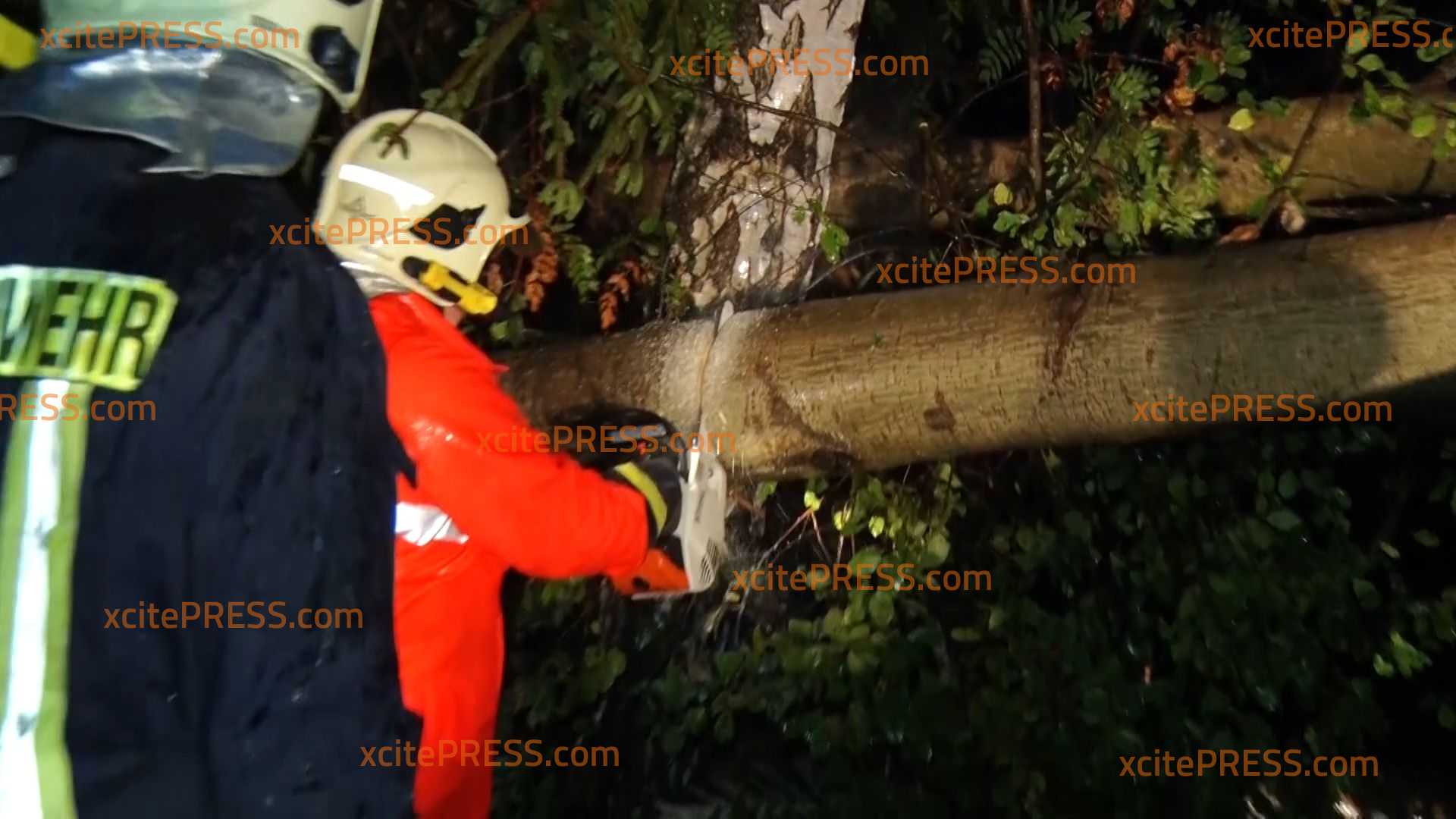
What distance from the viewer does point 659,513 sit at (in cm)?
223

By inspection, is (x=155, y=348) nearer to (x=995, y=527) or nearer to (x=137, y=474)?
(x=137, y=474)

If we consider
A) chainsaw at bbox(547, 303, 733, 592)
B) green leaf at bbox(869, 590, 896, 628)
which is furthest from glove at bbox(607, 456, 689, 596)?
green leaf at bbox(869, 590, 896, 628)

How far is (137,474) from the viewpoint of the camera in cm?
120

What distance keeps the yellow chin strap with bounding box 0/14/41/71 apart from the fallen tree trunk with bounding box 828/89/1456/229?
194 centimetres

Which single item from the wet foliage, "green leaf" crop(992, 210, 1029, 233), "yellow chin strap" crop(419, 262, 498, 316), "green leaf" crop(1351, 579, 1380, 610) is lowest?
the wet foliage

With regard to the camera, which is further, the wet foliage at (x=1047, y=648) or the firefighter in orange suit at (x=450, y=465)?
the wet foliage at (x=1047, y=648)

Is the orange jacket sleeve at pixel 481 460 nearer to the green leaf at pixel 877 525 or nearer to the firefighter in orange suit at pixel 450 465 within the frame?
the firefighter in orange suit at pixel 450 465

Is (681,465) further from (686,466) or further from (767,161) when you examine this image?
(767,161)

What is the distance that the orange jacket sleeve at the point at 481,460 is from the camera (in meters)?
1.78

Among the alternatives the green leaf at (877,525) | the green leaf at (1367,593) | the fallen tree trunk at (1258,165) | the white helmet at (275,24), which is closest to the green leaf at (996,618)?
the green leaf at (877,525)

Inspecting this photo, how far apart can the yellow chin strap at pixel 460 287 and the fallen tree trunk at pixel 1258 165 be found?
47.4 inches

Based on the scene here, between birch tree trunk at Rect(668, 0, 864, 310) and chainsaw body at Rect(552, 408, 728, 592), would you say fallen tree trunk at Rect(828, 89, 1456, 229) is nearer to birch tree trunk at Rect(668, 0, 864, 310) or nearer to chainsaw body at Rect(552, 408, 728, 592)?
birch tree trunk at Rect(668, 0, 864, 310)

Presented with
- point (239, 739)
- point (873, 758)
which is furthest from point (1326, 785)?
point (239, 739)

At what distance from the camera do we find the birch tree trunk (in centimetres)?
267
